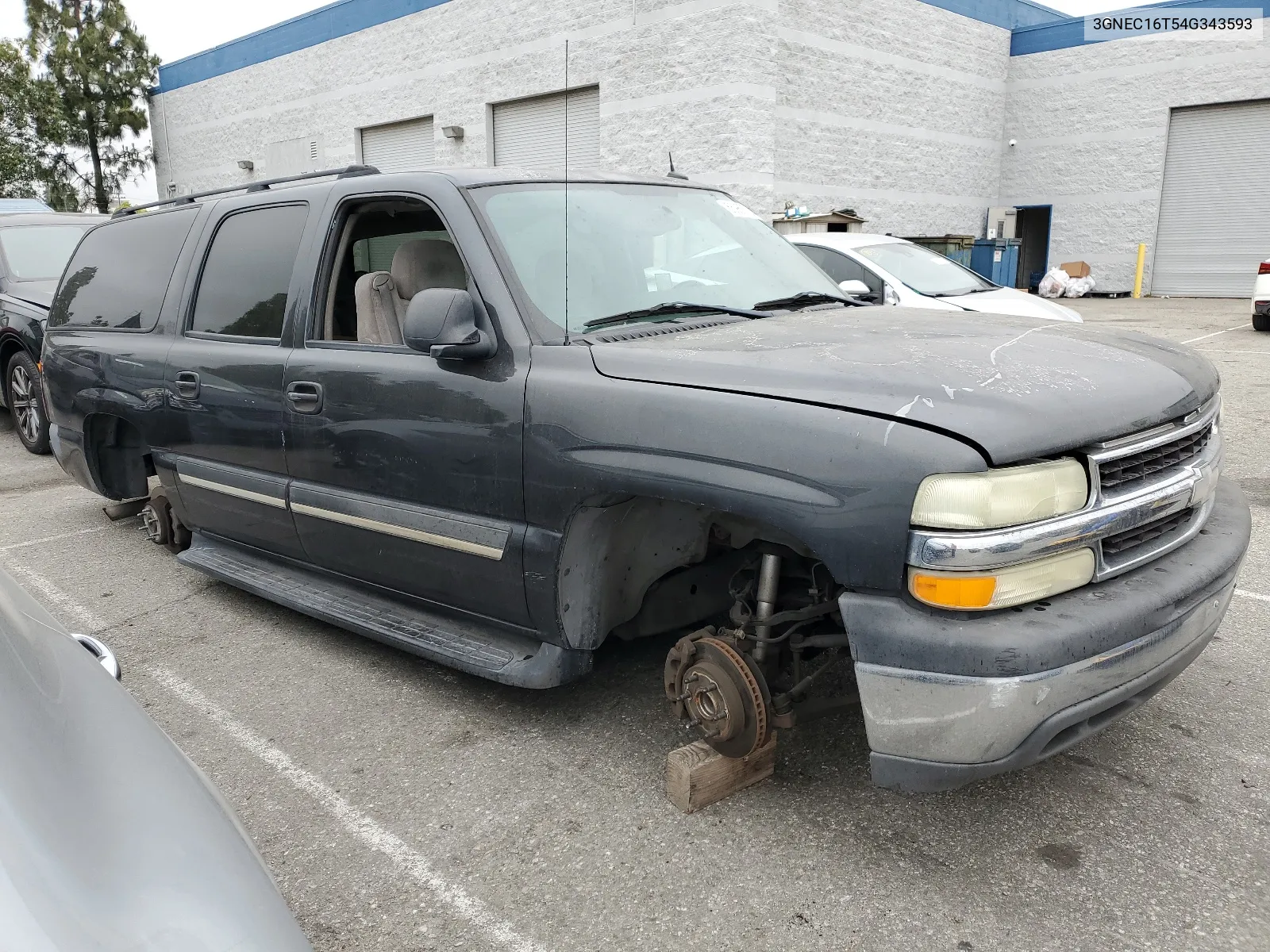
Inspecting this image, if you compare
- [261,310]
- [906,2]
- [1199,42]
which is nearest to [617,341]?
[261,310]

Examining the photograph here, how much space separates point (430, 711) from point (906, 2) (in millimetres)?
21394

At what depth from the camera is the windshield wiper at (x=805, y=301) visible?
11.2 feet

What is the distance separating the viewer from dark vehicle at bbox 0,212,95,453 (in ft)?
25.3

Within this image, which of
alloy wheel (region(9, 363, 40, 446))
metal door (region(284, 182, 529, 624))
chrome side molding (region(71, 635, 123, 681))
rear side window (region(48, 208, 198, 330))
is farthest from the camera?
alloy wheel (region(9, 363, 40, 446))

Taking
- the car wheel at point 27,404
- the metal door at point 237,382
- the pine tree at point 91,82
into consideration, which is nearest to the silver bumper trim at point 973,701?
the metal door at point 237,382

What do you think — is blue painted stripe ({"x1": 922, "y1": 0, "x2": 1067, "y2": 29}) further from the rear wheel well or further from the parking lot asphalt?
the parking lot asphalt

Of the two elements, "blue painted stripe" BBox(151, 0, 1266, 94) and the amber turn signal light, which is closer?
the amber turn signal light

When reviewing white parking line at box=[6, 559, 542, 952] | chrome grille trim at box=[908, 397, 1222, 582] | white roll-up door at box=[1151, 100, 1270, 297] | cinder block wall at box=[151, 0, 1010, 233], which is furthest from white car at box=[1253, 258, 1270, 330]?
white parking line at box=[6, 559, 542, 952]

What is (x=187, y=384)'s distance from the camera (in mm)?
4129

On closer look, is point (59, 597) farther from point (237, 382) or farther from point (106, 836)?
point (106, 836)

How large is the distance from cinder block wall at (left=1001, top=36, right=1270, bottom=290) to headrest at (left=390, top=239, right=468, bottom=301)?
24029 millimetres

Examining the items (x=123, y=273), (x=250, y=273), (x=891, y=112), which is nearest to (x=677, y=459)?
(x=250, y=273)

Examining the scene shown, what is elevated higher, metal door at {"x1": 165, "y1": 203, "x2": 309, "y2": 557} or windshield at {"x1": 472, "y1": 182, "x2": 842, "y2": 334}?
windshield at {"x1": 472, "y1": 182, "x2": 842, "y2": 334}

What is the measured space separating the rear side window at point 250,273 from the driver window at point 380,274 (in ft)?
0.65
